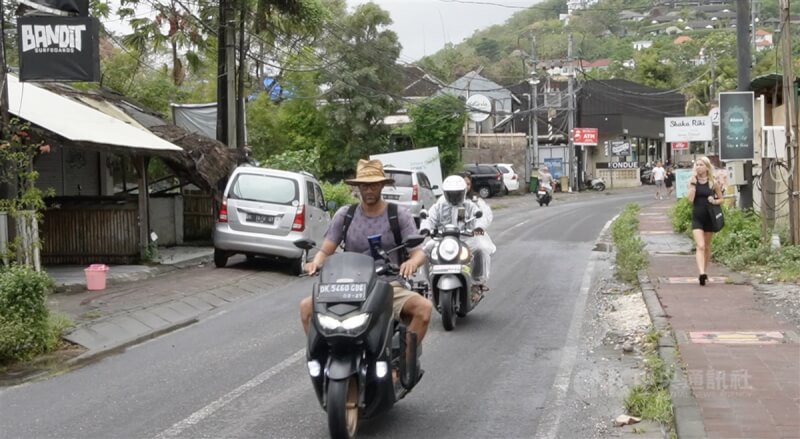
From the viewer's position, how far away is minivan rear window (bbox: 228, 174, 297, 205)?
17.2 m

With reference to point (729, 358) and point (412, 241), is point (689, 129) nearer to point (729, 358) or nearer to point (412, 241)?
point (729, 358)

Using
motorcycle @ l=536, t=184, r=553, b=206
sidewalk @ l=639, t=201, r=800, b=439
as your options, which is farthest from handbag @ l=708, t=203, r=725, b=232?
motorcycle @ l=536, t=184, r=553, b=206

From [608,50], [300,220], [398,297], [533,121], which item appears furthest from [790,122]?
[608,50]

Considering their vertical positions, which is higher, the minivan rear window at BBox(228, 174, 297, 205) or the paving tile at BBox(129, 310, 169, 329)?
the minivan rear window at BBox(228, 174, 297, 205)

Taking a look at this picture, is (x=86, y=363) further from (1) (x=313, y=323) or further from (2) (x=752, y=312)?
(2) (x=752, y=312)

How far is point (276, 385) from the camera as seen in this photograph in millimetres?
8484

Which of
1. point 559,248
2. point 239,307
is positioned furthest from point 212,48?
point 239,307

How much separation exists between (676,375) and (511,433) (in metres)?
1.96

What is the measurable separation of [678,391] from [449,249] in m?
3.92

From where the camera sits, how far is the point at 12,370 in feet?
30.9

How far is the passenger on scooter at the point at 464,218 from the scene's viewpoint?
11.8 meters

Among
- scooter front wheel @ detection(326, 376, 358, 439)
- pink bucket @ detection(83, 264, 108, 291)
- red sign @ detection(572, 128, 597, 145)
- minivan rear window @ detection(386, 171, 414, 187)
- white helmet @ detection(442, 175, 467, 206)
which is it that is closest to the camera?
scooter front wheel @ detection(326, 376, 358, 439)

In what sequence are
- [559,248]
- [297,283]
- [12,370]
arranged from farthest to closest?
[559,248] < [297,283] < [12,370]

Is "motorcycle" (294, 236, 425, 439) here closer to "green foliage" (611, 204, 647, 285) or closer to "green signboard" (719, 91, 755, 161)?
"green foliage" (611, 204, 647, 285)
